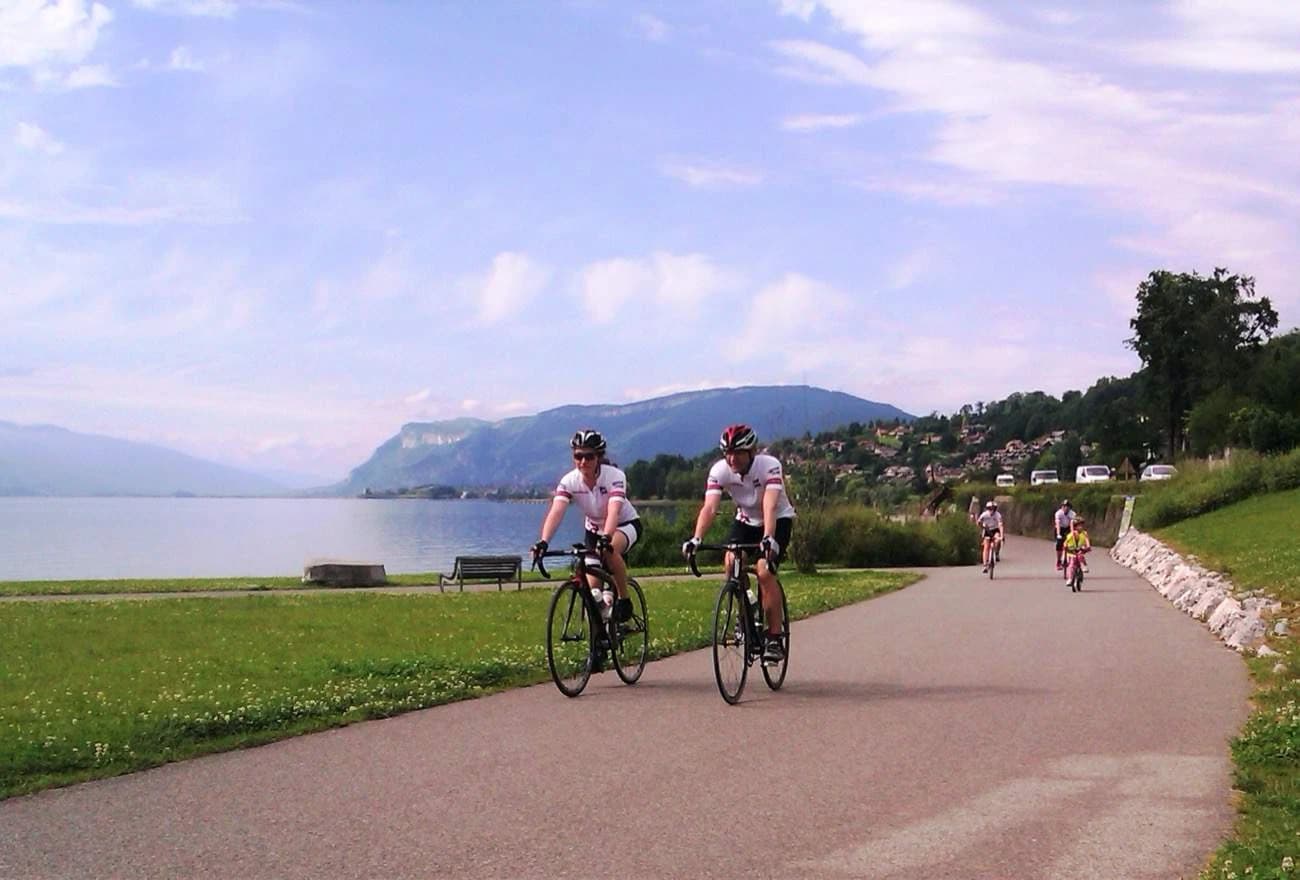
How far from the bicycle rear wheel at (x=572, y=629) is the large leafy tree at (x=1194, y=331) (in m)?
77.8

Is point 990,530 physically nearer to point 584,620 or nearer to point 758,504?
point 758,504

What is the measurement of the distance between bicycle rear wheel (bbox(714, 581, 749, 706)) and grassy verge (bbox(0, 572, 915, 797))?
2164mm

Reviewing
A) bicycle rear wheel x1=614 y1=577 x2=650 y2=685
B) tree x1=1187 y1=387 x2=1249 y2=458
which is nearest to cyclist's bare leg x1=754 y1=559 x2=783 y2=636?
bicycle rear wheel x1=614 y1=577 x2=650 y2=685

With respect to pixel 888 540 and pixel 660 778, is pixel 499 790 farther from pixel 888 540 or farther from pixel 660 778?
pixel 888 540

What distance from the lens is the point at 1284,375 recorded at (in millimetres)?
78688

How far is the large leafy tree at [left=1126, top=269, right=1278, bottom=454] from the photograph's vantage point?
8212cm

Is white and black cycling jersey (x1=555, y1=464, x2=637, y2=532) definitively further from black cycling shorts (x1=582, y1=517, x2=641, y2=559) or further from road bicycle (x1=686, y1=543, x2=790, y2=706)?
road bicycle (x1=686, y1=543, x2=790, y2=706)

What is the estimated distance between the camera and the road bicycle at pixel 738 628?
10500 mm

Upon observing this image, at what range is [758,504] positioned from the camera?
11.3 meters

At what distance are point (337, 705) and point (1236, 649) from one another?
967 cm

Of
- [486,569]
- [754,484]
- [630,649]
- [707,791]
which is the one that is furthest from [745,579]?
[486,569]

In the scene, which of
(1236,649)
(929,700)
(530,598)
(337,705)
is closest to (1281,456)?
(530,598)

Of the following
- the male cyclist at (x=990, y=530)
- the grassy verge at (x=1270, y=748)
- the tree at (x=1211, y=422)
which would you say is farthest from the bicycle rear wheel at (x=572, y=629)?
the tree at (x=1211, y=422)

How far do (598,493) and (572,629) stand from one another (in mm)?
1153
